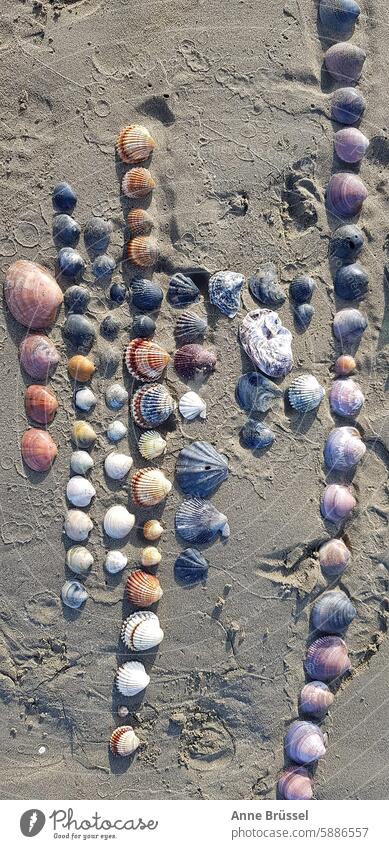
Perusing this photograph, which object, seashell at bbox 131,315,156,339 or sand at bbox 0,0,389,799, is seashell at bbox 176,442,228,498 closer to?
sand at bbox 0,0,389,799

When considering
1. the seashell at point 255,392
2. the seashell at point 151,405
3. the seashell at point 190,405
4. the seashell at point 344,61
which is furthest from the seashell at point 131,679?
the seashell at point 344,61

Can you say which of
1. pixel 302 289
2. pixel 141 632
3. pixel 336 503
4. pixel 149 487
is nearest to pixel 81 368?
pixel 149 487

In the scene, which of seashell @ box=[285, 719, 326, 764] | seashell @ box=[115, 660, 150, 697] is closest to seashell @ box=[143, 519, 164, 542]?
seashell @ box=[115, 660, 150, 697]

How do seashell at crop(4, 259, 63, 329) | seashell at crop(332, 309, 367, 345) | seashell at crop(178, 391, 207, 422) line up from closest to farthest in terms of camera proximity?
1. seashell at crop(4, 259, 63, 329)
2. seashell at crop(178, 391, 207, 422)
3. seashell at crop(332, 309, 367, 345)

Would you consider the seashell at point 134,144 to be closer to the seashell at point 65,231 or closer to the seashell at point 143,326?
the seashell at point 65,231

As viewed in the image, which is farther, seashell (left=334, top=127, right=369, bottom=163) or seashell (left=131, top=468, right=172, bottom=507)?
seashell (left=334, top=127, right=369, bottom=163)

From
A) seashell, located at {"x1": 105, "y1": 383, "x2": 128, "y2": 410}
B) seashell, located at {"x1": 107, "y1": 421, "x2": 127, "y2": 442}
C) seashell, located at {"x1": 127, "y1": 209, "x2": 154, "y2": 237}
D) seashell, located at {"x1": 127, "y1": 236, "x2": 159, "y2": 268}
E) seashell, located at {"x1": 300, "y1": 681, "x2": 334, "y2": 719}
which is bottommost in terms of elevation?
seashell, located at {"x1": 300, "y1": 681, "x2": 334, "y2": 719}
